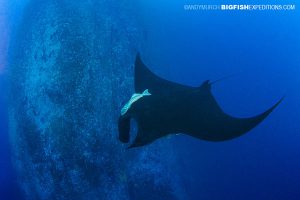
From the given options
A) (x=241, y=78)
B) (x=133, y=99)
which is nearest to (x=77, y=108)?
(x=133, y=99)

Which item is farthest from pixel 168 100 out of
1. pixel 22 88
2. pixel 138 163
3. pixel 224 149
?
pixel 224 149

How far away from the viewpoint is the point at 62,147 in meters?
3.88

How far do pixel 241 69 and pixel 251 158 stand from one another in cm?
457

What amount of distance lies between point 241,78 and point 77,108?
31.5ft

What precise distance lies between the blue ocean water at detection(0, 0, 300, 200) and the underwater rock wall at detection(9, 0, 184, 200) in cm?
206

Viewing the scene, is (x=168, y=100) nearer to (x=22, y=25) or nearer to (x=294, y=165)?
(x=22, y=25)

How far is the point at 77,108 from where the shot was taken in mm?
3932

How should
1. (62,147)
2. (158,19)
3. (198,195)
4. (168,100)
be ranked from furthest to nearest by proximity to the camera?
1. (158,19)
2. (198,195)
3. (62,147)
4. (168,100)

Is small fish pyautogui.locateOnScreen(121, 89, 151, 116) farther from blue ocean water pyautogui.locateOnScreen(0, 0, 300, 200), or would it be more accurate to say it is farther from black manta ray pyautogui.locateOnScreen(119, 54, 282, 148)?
blue ocean water pyautogui.locateOnScreen(0, 0, 300, 200)

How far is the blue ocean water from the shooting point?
844 centimetres

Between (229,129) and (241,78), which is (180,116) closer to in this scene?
(229,129)

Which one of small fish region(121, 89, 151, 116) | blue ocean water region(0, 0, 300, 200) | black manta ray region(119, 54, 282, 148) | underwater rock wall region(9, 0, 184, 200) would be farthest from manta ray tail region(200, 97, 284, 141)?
blue ocean water region(0, 0, 300, 200)

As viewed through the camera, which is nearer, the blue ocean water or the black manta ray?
the black manta ray

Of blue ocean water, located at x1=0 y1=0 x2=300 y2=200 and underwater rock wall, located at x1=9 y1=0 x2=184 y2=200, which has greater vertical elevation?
underwater rock wall, located at x1=9 y1=0 x2=184 y2=200
